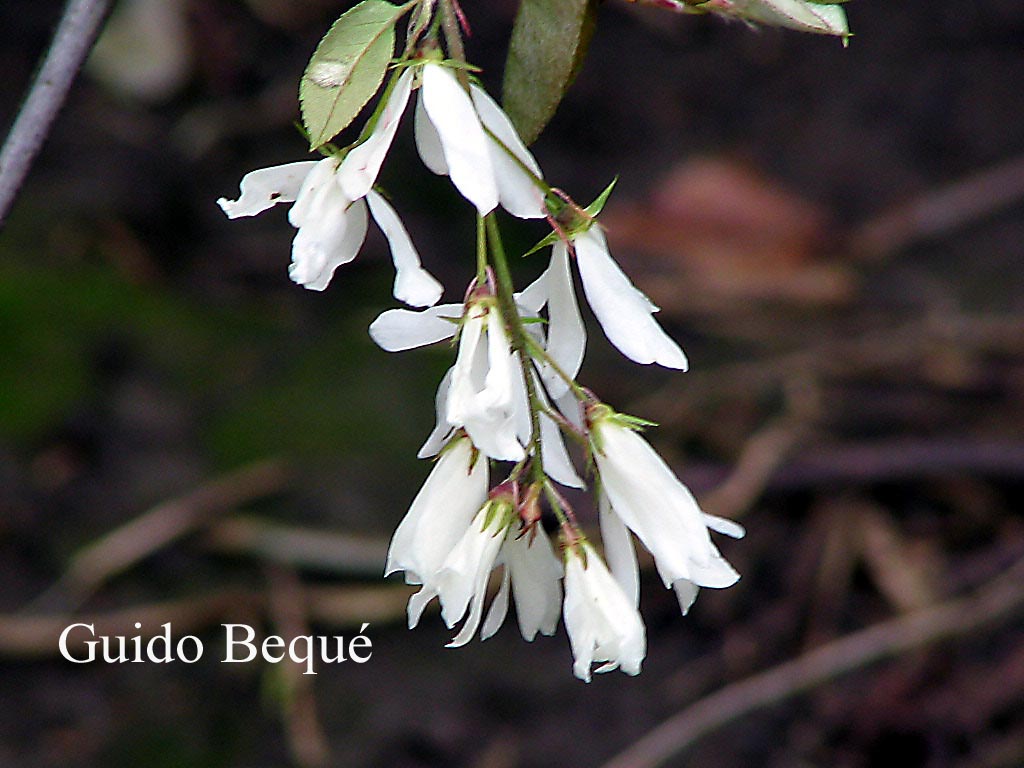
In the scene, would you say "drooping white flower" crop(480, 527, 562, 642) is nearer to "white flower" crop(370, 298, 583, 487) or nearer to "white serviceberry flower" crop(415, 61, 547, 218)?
"white flower" crop(370, 298, 583, 487)

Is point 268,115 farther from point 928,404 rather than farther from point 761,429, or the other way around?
point 928,404

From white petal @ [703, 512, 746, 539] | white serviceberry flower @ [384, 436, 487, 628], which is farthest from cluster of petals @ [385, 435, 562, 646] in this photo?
white petal @ [703, 512, 746, 539]

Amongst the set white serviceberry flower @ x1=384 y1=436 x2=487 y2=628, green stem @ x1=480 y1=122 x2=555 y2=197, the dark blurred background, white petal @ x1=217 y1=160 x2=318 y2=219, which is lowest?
the dark blurred background

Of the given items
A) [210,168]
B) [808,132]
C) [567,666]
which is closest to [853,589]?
[567,666]

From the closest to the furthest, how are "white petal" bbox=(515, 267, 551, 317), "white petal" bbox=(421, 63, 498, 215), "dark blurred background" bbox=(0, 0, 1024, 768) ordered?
"white petal" bbox=(421, 63, 498, 215)
"white petal" bbox=(515, 267, 551, 317)
"dark blurred background" bbox=(0, 0, 1024, 768)

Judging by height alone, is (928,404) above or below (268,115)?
below

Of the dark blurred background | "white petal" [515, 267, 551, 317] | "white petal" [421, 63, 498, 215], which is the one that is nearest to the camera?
"white petal" [421, 63, 498, 215]

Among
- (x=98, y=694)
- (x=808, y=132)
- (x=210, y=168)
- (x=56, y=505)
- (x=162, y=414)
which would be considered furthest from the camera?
(x=808, y=132)
